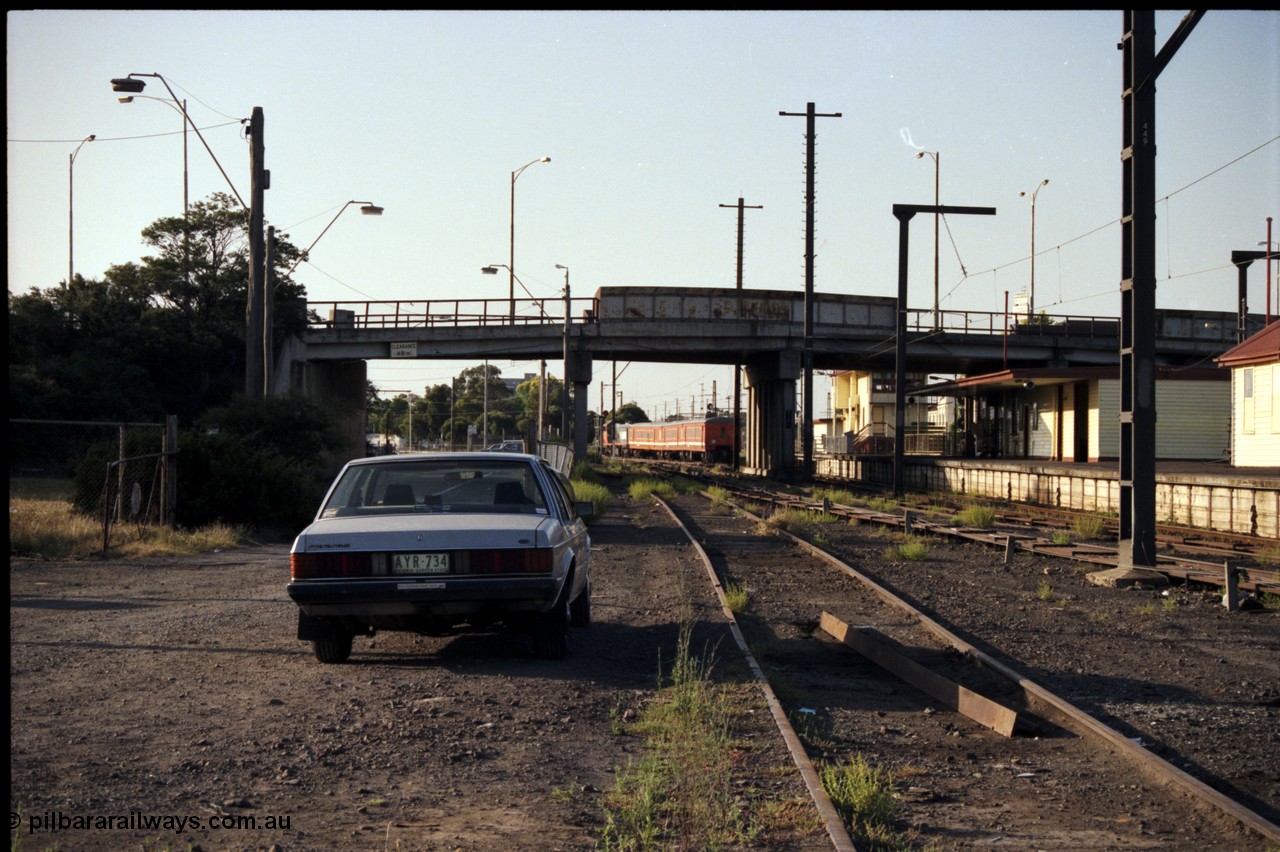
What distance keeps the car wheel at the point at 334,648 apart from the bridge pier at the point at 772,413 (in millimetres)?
40087

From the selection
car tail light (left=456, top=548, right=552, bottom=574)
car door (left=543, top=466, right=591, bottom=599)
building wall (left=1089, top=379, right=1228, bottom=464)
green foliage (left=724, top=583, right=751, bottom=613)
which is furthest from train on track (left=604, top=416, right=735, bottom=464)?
car tail light (left=456, top=548, right=552, bottom=574)

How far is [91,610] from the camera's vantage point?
36.2ft

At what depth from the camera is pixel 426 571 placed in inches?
301

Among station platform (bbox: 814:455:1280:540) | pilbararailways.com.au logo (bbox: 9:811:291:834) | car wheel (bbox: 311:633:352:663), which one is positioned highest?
station platform (bbox: 814:455:1280:540)

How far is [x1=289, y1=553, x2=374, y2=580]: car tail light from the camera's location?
7641mm

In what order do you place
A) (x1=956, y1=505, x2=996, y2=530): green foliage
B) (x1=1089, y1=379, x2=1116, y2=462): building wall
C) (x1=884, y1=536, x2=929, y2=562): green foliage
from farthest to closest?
(x1=1089, y1=379, x2=1116, y2=462): building wall
(x1=956, y1=505, x2=996, y2=530): green foliage
(x1=884, y1=536, x2=929, y2=562): green foliage

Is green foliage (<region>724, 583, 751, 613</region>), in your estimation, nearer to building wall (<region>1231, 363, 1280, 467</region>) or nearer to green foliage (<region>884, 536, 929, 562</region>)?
green foliage (<region>884, 536, 929, 562</region>)

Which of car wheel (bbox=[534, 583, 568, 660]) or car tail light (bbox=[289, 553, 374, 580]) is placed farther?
car wheel (bbox=[534, 583, 568, 660])

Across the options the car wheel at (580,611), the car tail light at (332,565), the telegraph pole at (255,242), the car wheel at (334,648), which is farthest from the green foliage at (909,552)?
the telegraph pole at (255,242)

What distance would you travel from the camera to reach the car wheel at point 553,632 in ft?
27.2

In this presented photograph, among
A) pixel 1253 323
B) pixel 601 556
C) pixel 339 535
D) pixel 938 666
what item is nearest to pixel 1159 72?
pixel 938 666

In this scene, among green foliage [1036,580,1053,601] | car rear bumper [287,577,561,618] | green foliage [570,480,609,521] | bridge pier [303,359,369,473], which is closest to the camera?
car rear bumper [287,577,561,618]

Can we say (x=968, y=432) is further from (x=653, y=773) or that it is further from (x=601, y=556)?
(x=653, y=773)

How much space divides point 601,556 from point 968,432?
1616 inches
